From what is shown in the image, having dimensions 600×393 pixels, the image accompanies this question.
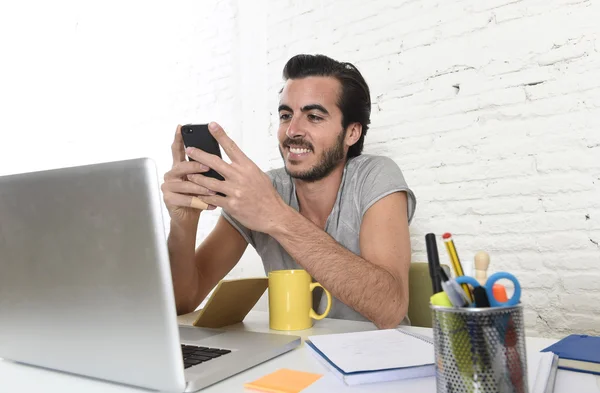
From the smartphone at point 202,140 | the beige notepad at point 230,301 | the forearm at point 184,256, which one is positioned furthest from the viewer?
the forearm at point 184,256

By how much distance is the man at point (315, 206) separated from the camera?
1020mm

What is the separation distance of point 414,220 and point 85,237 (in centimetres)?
135

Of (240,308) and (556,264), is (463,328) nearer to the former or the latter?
(240,308)

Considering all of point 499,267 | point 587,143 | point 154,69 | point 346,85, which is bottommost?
point 499,267

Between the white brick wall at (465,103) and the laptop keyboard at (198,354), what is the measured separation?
3.57 feet

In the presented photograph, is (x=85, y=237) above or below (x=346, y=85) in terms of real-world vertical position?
below

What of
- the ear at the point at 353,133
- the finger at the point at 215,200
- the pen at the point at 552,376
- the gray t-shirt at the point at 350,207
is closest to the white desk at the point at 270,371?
the pen at the point at 552,376

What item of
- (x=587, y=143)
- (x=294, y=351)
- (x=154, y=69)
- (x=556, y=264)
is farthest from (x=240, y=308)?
(x=154, y=69)

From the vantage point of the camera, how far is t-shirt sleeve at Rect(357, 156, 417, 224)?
1.31 m

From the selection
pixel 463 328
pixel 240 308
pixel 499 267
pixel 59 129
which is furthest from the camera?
pixel 59 129

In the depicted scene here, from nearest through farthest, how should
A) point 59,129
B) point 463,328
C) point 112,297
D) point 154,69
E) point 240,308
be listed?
point 463,328
point 112,297
point 240,308
point 154,69
point 59,129

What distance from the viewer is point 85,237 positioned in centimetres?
57

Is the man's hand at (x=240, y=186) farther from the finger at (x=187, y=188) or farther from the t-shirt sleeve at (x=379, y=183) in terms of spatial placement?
the t-shirt sleeve at (x=379, y=183)

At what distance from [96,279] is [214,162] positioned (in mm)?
477
